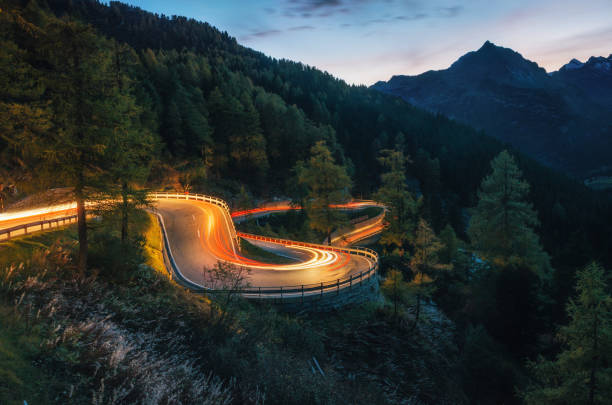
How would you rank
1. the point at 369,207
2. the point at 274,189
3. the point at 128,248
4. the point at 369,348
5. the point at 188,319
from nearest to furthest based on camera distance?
the point at 188,319 < the point at 128,248 < the point at 369,348 < the point at 274,189 < the point at 369,207

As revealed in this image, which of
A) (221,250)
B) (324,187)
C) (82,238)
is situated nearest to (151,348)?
(82,238)

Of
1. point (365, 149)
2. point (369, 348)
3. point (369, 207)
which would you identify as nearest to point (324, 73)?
point (365, 149)

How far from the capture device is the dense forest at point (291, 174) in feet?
38.3

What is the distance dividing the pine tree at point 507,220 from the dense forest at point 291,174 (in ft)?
0.43

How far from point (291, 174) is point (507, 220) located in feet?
151

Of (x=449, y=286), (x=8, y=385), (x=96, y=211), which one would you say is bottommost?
(x=449, y=286)

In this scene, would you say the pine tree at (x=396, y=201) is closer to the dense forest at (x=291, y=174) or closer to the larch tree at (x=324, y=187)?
the dense forest at (x=291, y=174)

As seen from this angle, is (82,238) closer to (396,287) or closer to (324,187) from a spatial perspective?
(396,287)

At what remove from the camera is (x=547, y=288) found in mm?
25391

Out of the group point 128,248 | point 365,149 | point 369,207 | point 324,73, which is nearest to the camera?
point 128,248

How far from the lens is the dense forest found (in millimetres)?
11664

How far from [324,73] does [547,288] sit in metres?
171

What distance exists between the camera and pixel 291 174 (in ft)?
231

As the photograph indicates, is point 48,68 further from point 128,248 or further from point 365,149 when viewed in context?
point 365,149
